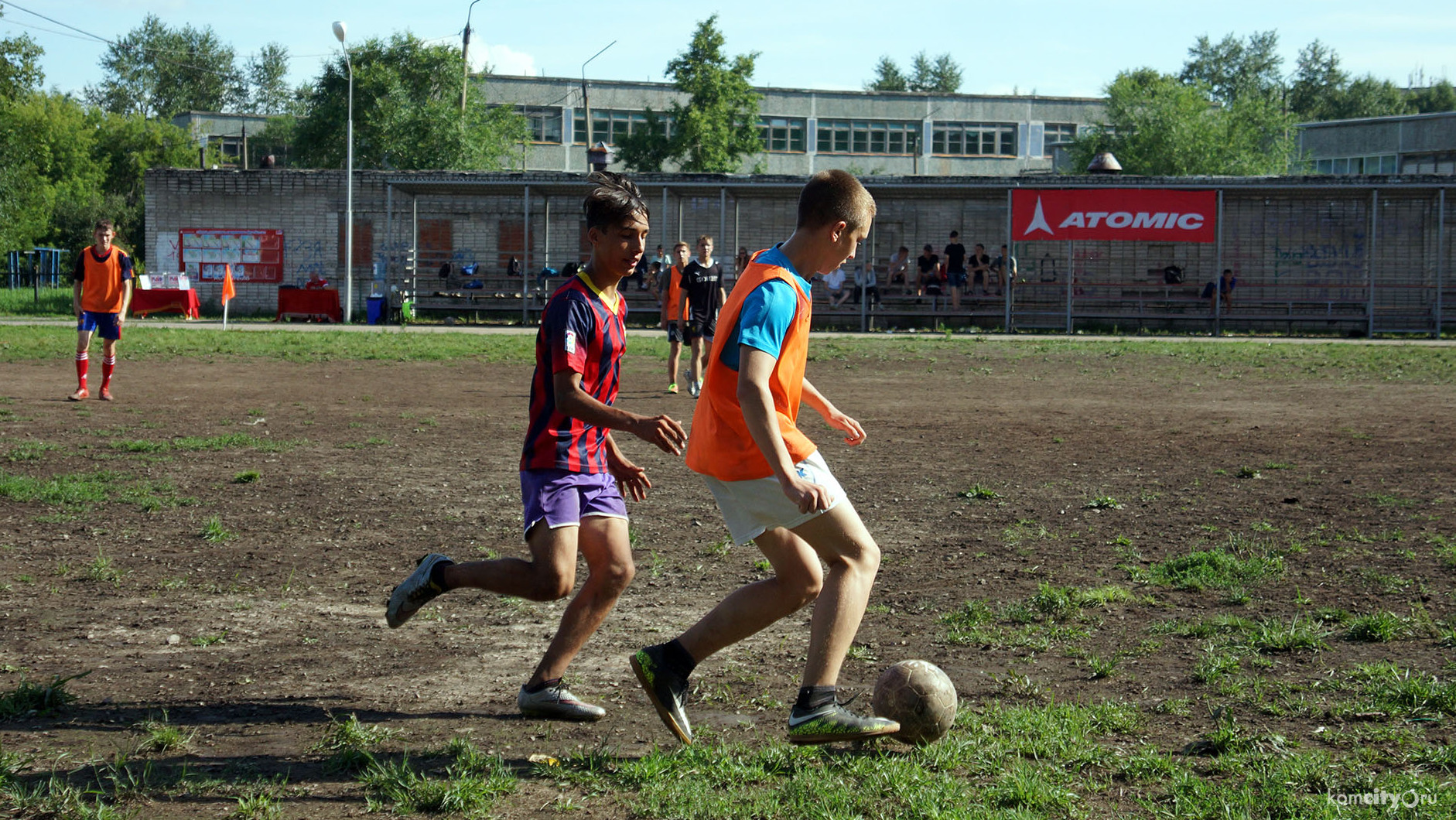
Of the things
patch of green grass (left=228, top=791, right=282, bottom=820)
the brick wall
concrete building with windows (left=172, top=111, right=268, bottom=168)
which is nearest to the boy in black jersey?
patch of green grass (left=228, top=791, right=282, bottom=820)

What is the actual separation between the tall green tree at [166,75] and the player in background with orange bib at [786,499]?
332 ft

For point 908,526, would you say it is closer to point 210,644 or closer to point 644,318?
point 210,644

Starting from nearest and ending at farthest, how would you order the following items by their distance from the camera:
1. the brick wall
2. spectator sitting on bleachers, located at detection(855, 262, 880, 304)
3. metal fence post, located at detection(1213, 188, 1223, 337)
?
1. metal fence post, located at detection(1213, 188, 1223, 337)
2. the brick wall
3. spectator sitting on bleachers, located at detection(855, 262, 880, 304)

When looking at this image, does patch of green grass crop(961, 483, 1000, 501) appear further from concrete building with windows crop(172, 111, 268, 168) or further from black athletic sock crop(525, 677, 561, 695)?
concrete building with windows crop(172, 111, 268, 168)

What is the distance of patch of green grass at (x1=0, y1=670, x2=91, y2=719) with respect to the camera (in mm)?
4156

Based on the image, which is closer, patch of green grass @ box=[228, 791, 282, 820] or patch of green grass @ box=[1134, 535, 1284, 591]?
patch of green grass @ box=[228, 791, 282, 820]

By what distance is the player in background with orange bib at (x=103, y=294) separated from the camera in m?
13.5

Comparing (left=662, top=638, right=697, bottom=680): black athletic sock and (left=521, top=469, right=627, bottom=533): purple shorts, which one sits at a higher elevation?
(left=521, top=469, right=627, bottom=533): purple shorts

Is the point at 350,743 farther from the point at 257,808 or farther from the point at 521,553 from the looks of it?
the point at 521,553

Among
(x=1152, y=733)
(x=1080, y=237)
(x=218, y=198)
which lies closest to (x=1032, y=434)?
(x=1152, y=733)

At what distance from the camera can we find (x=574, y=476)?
4191 millimetres

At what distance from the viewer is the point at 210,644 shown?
16.6 ft

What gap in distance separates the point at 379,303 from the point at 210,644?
97.3ft

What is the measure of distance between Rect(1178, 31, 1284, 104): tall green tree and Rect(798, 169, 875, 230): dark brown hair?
103 m
